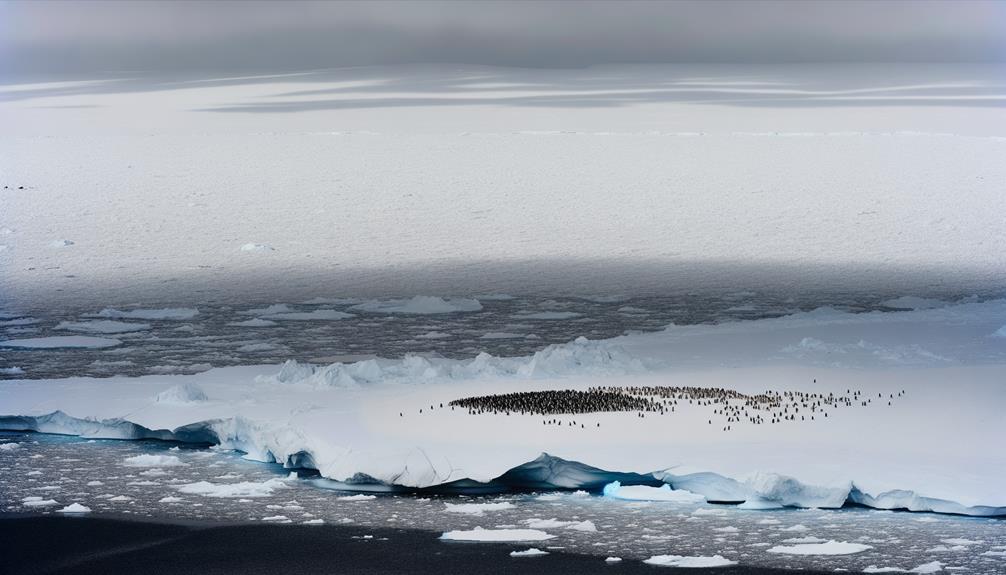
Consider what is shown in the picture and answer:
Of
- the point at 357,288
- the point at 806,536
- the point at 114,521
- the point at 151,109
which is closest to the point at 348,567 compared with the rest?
the point at 114,521

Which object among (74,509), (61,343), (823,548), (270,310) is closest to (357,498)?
(74,509)

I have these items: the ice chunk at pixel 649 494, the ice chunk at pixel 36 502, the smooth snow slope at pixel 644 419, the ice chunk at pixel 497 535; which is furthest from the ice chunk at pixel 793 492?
the ice chunk at pixel 36 502

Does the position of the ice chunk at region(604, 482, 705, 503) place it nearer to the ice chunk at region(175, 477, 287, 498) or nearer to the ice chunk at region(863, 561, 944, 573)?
the ice chunk at region(863, 561, 944, 573)

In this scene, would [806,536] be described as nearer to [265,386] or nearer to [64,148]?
[265,386]

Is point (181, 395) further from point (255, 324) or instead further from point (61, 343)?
point (255, 324)

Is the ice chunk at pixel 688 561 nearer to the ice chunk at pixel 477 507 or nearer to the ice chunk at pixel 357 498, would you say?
the ice chunk at pixel 477 507

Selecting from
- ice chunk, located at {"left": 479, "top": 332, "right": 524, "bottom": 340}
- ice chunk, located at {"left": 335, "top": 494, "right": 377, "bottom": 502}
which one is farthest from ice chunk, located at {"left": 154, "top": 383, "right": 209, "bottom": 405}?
ice chunk, located at {"left": 479, "top": 332, "right": 524, "bottom": 340}
